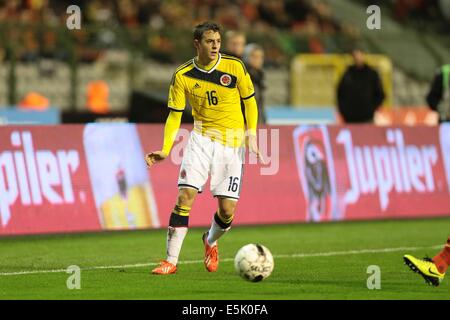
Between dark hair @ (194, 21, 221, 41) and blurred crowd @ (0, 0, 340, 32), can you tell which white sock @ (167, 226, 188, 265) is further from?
blurred crowd @ (0, 0, 340, 32)

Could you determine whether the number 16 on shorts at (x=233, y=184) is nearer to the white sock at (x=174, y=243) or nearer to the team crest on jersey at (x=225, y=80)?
the white sock at (x=174, y=243)

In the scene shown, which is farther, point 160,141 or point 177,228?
point 160,141

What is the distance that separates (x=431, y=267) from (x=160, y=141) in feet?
20.8

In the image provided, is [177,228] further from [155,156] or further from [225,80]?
[225,80]

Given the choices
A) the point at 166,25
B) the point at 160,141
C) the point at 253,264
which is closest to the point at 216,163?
the point at 253,264

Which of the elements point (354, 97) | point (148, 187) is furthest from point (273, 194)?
point (354, 97)

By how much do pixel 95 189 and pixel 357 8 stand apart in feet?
64.9

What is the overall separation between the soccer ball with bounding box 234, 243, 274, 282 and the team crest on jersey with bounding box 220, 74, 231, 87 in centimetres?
174

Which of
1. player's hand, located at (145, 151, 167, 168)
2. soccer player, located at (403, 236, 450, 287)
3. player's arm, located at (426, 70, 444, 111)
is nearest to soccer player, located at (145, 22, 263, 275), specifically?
player's hand, located at (145, 151, 167, 168)

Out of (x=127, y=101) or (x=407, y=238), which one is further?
(x=127, y=101)

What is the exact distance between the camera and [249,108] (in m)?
11.5

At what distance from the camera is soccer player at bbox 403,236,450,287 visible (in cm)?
1010

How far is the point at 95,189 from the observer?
14.9 m
